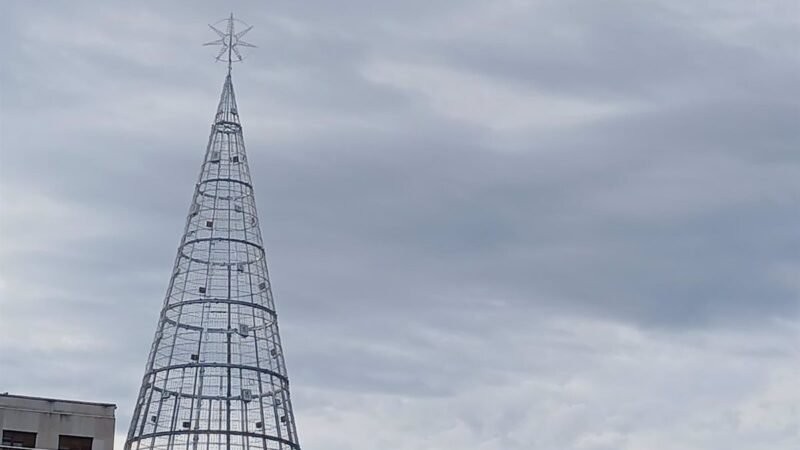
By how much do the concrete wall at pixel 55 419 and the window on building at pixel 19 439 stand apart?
0.89 feet

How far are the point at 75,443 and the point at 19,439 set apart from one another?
3.74 meters

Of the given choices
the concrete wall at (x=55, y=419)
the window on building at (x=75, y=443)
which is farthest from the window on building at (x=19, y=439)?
the window on building at (x=75, y=443)

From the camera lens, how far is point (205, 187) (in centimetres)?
10706

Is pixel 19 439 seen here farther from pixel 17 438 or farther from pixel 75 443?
pixel 75 443

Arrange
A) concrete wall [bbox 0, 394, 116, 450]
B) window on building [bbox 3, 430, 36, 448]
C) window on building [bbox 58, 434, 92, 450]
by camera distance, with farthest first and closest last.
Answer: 1. window on building [bbox 58, 434, 92, 450]
2. concrete wall [bbox 0, 394, 116, 450]
3. window on building [bbox 3, 430, 36, 448]

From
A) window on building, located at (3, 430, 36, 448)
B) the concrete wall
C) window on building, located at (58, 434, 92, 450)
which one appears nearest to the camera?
window on building, located at (3, 430, 36, 448)

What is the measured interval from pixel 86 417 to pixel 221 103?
25804mm

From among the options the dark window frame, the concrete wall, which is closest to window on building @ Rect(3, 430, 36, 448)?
the dark window frame

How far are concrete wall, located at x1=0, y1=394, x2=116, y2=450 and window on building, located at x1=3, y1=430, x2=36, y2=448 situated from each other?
273 mm

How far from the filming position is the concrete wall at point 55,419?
96062 millimetres

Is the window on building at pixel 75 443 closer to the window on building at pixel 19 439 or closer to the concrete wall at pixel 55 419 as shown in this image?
Result: the concrete wall at pixel 55 419

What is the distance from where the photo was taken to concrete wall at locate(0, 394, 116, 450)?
96.1 metres

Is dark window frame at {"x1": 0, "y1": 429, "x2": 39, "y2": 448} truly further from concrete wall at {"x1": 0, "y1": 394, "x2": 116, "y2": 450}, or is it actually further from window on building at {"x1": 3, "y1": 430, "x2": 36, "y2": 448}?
concrete wall at {"x1": 0, "y1": 394, "x2": 116, "y2": 450}

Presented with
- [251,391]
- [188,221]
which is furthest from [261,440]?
[188,221]
